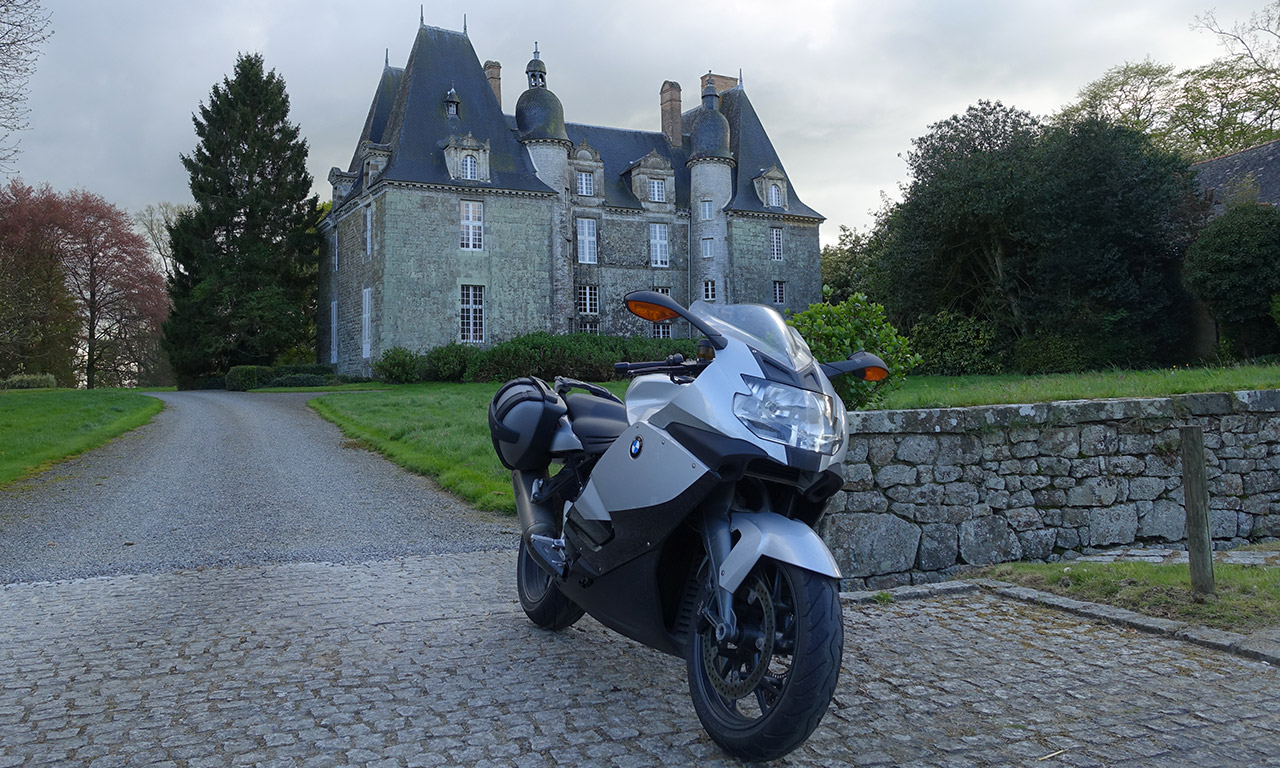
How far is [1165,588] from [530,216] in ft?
109

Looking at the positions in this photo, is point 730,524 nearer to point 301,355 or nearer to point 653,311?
point 653,311

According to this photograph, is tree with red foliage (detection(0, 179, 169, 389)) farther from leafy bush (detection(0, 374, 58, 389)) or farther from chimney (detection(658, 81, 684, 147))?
chimney (detection(658, 81, 684, 147))

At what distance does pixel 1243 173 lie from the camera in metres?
27.1

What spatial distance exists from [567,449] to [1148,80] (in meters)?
46.5

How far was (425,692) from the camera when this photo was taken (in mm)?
3473

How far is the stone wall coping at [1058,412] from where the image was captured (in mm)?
5945

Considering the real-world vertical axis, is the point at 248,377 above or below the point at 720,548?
above

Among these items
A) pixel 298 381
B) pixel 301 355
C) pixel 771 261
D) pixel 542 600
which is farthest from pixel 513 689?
pixel 301 355

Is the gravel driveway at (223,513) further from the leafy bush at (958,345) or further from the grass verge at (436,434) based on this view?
the leafy bush at (958,345)

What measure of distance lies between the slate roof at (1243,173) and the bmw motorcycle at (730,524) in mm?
27720

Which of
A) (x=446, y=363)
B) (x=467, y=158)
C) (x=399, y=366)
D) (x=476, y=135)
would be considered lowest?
(x=399, y=366)

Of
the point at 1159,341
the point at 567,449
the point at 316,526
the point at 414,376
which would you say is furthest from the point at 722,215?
the point at 567,449

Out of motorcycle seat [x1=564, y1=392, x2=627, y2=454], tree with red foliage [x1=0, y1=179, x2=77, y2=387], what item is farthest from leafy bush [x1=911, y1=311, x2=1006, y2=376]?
tree with red foliage [x1=0, y1=179, x2=77, y2=387]

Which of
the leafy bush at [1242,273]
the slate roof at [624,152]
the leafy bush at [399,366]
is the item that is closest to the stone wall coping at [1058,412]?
the leafy bush at [1242,273]
